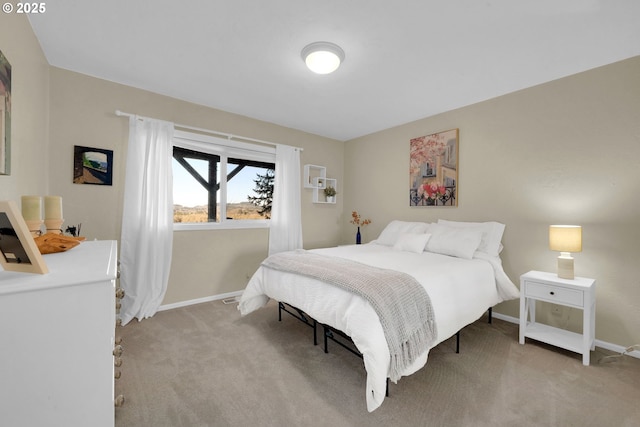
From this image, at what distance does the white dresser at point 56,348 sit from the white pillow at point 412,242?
2.60m

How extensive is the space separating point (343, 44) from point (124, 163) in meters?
2.38

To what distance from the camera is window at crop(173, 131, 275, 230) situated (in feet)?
10.5

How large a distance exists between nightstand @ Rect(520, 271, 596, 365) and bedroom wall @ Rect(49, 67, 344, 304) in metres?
2.74

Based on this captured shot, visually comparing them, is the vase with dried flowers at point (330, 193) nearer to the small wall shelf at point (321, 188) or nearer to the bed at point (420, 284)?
the small wall shelf at point (321, 188)

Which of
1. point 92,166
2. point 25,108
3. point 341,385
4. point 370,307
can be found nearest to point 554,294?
point 370,307

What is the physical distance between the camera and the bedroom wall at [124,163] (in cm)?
245

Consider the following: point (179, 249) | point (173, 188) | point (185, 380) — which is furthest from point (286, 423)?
point (173, 188)

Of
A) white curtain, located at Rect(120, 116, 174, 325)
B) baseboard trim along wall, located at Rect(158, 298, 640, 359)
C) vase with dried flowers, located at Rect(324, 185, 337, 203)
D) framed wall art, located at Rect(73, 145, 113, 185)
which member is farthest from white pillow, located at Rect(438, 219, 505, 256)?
framed wall art, located at Rect(73, 145, 113, 185)

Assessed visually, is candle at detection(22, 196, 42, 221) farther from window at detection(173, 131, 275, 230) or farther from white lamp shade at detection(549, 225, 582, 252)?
white lamp shade at detection(549, 225, 582, 252)

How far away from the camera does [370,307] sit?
5.22 ft

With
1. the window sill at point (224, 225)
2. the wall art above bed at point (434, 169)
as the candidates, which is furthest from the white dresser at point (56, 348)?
the wall art above bed at point (434, 169)

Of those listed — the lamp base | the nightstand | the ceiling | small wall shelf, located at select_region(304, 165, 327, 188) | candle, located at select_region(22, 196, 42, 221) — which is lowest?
the nightstand

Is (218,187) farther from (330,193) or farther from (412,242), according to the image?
(412,242)

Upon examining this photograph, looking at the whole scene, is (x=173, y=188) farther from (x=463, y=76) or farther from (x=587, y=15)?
(x=587, y=15)
